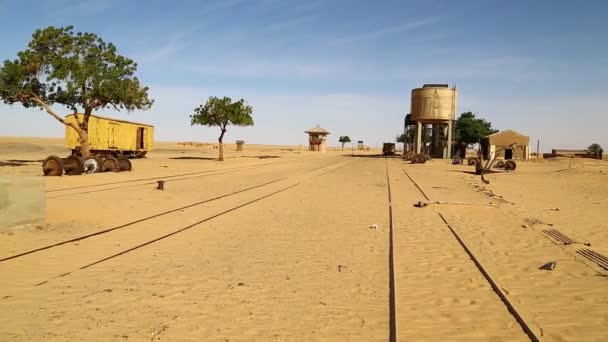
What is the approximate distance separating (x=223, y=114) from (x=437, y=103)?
93.0 feet

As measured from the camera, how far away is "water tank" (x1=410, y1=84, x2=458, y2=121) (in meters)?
59.5

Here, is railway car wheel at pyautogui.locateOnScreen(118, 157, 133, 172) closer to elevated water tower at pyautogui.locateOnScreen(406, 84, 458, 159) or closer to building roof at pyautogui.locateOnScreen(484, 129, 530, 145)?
elevated water tower at pyautogui.locateOnScreen(406, 84, 458, 159)

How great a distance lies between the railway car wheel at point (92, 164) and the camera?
24.4 metres

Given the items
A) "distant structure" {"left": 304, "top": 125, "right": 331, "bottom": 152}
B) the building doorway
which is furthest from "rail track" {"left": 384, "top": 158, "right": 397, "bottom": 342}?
"distant structure" {"left": 304, "top": 125, "right": 331, "bottom": 152}

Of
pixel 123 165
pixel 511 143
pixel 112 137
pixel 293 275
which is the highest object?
pixel 511 143

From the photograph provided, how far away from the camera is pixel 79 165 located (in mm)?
22953

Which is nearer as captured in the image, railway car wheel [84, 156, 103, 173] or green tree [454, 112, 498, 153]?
railway car wheel [84, 156, 103, 173]

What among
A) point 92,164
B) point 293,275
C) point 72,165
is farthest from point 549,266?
point 92,164

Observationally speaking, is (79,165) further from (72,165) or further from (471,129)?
(471,129)

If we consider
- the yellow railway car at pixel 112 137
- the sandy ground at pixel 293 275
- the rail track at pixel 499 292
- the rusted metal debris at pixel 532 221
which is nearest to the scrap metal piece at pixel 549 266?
the sandy ground at pixel 293 275

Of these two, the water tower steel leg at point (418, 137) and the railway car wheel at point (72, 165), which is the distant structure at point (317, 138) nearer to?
the water tower steel leg at point (418, 137)

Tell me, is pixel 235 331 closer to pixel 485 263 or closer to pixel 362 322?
pixel 362 322

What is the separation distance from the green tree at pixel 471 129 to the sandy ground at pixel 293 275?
7742 centimetres

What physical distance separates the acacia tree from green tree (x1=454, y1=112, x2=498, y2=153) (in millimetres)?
51703
